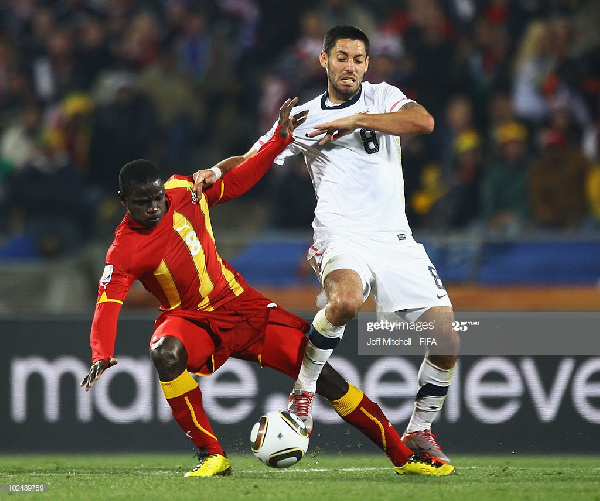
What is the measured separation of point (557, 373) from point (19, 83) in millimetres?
6846

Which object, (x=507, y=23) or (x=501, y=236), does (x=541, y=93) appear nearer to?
(x=507, y=23)

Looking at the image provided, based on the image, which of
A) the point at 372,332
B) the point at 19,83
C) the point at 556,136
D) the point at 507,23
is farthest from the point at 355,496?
the point at 19,83

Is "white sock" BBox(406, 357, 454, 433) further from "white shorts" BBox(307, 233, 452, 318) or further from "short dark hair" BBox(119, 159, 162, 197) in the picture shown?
"short dark hair" BBox(119, 159, 162, 197)

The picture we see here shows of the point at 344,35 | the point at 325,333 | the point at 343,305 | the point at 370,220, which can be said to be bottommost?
the point at 325,333

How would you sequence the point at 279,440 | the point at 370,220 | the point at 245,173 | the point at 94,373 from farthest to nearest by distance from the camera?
the point at 245,173 < the point at 370,220 < the point at 279,440 < the point at 94,373

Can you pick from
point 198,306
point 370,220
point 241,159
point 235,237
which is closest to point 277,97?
point 235,237

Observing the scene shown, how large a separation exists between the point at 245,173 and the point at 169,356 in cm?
119

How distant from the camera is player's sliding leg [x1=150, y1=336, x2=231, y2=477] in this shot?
5.53 metres

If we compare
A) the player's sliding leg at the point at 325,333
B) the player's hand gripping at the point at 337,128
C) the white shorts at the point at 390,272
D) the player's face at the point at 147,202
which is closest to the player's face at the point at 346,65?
the player's hand gripping at the point at 337,128

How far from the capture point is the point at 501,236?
8.07m

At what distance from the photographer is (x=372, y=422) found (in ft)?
18.9

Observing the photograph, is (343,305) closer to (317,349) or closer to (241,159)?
(317,349)

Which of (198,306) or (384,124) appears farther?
(198,306)

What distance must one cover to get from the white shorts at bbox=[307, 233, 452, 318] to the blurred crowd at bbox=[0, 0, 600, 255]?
3.42 m
